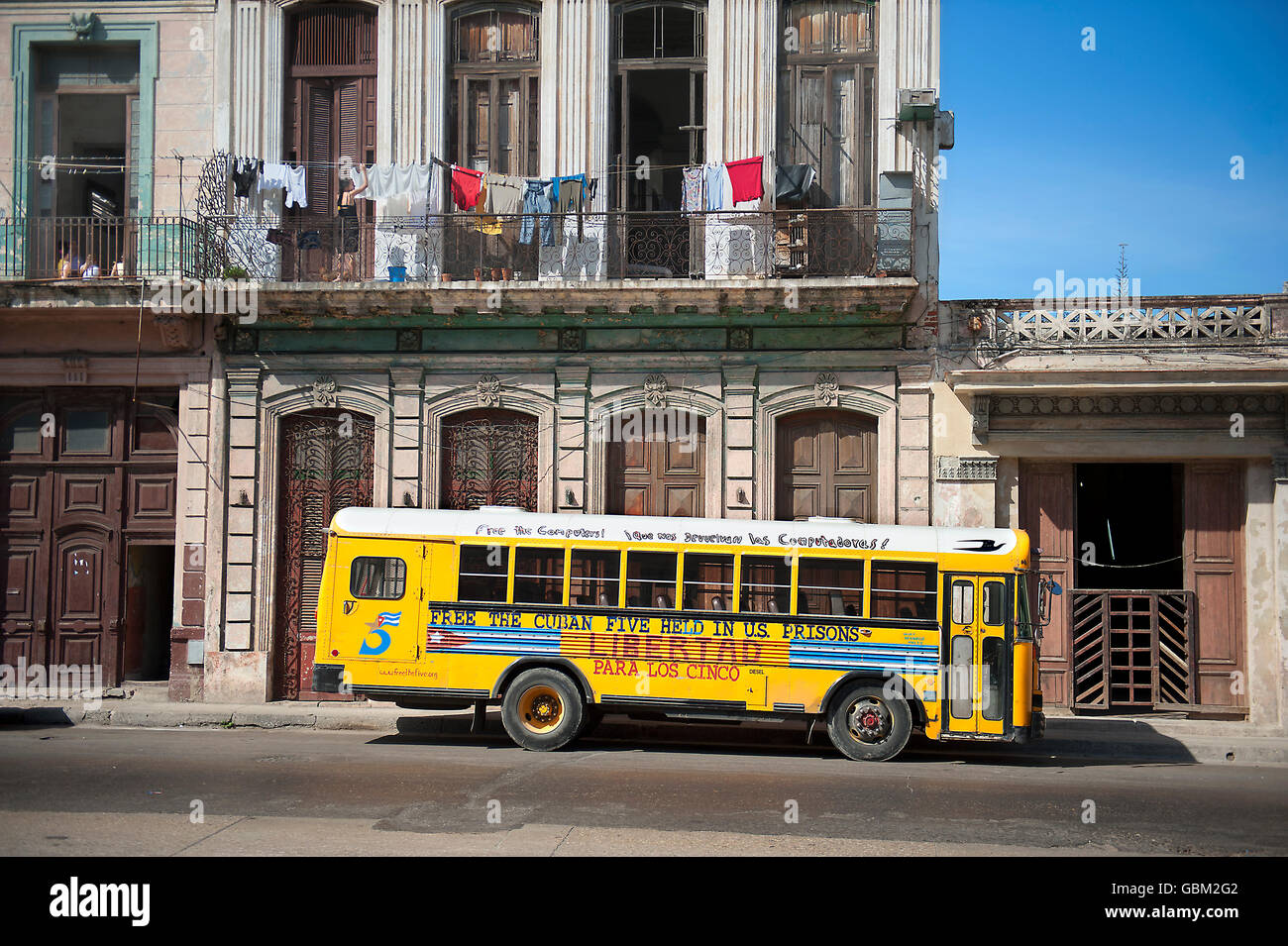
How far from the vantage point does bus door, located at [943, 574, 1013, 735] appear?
41.5 ft

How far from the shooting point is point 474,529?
44.3 feet

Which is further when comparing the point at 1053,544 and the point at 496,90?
the point at 496,90

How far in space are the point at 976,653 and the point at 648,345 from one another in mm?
6802

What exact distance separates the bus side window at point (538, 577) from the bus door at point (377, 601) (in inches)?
45.4

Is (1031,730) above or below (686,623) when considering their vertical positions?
below

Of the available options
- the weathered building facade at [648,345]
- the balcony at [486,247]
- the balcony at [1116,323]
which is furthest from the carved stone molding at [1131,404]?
the balcony at [486,247]

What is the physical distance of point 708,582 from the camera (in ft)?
43.3

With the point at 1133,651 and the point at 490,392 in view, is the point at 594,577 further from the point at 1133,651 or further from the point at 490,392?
the point at 1133,651

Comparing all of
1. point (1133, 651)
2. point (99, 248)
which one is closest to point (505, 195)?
point (99, 248)

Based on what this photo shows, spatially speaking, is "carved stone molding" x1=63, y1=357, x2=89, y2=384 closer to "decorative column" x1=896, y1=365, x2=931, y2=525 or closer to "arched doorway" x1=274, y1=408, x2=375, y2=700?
"arched doorway" x1=274, y1=408, x2=375, y2=700

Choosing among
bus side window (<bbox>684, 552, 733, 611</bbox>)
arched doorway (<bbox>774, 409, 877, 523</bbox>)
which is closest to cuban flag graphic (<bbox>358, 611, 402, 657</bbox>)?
bus side window (<bbox>684, 552, 733, 611</bbox>)

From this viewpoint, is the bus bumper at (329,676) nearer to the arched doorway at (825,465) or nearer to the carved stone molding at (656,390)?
the carved stone molding at (656,390)
